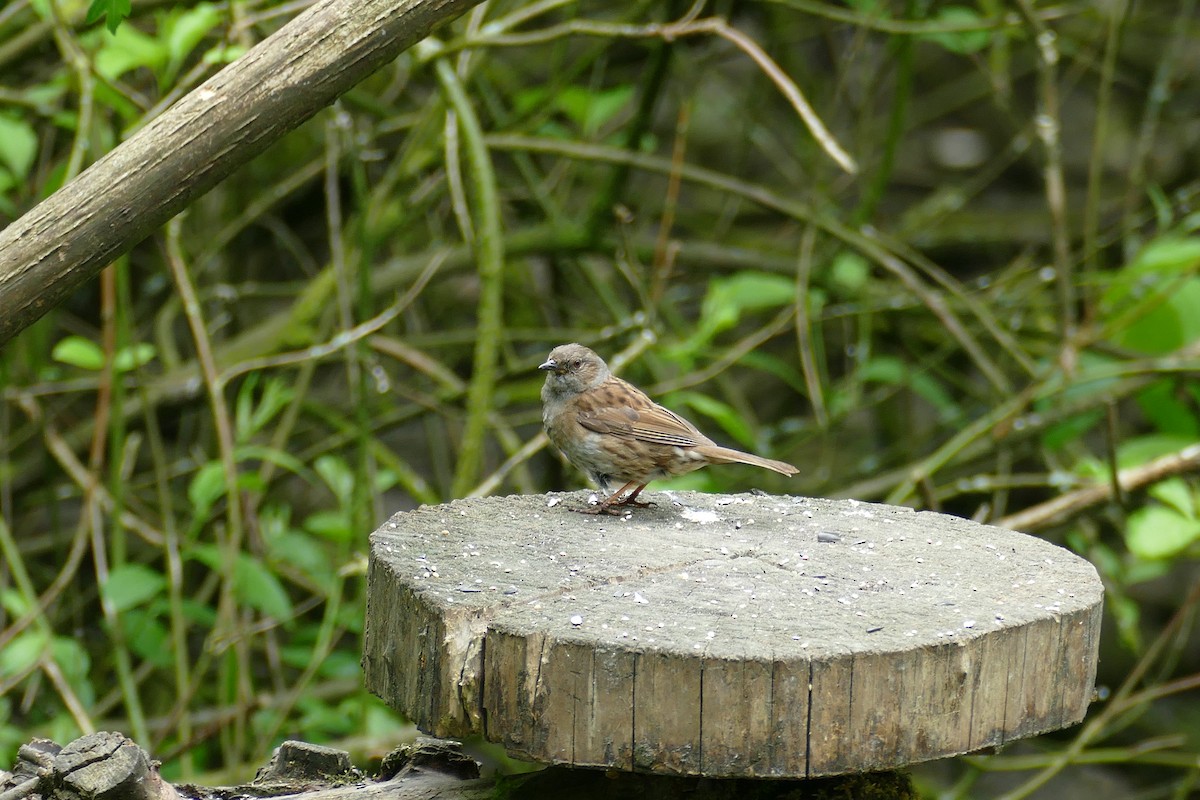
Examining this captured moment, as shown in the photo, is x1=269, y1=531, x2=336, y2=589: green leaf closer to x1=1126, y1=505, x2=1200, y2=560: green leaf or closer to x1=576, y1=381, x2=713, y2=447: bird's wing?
x1=576, y1=381, x2=713, y2=447: bird's wing

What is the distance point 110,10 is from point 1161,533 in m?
3.18

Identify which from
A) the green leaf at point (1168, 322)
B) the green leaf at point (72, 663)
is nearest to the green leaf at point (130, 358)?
the green leaf at point (72, 663)

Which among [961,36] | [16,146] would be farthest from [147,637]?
[961,36]

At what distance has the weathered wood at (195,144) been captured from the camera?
87.3 inches

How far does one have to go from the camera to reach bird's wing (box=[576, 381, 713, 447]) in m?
3.43

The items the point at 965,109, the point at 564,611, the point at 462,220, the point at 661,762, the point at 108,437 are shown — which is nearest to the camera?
the point at 661,762

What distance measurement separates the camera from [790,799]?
8.16ft

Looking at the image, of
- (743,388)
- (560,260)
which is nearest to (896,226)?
(743,388)

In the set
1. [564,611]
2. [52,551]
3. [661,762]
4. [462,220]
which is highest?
[462,220]

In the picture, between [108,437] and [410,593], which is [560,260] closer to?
[108,437]

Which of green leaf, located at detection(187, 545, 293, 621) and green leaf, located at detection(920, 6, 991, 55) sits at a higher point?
green leaf, located at detection(920, 6, 991, 55)

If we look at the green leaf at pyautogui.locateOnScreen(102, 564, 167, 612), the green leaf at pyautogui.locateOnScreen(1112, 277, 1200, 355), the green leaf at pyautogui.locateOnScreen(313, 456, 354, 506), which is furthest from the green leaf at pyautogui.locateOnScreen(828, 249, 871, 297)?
the green leaf at pyautogui.locateOnScreen(102, 564, 167, 612)

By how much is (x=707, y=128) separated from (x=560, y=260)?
6.53ft

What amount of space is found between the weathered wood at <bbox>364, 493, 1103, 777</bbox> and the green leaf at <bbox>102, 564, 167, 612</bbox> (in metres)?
1.86
